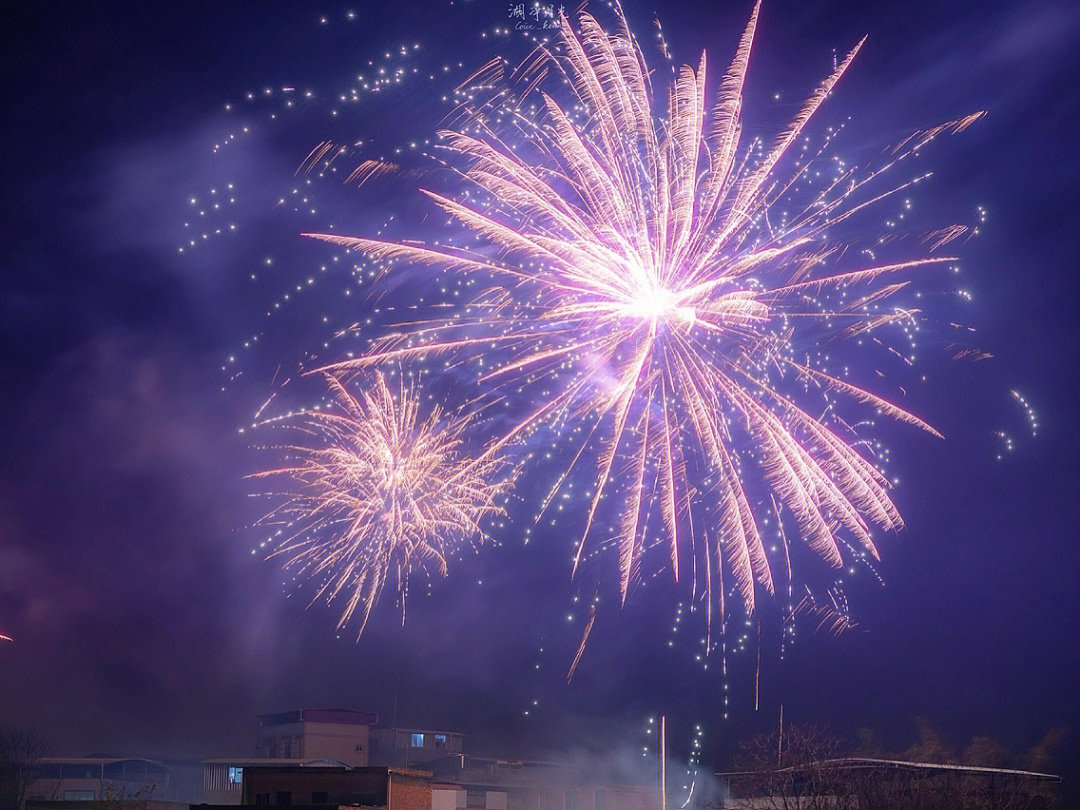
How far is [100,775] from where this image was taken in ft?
226

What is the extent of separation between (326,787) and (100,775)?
3360 centimetres

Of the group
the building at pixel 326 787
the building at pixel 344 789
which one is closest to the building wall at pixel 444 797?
the building at pixel 344 789

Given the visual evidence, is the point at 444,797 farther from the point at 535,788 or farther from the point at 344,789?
the point at 535,788

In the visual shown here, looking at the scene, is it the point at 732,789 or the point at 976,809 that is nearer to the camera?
the point at 976,809

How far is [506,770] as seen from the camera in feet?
A: 230

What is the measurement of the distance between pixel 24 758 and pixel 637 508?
56.8 m

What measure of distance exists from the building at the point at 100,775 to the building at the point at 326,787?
1127 inches

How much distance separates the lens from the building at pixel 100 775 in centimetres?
6762

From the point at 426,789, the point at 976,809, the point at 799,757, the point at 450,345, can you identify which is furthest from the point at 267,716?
the point at 450,345

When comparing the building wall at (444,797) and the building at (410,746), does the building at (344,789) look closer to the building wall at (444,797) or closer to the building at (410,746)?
the building wall at (444,797)

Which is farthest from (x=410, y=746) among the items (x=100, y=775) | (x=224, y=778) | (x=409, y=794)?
(x=409, y=794)

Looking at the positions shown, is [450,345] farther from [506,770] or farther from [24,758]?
[24,758]

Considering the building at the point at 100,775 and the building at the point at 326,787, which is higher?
the building at the point at 326,787

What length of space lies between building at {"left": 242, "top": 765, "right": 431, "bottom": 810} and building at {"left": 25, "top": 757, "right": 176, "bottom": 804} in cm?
2863
